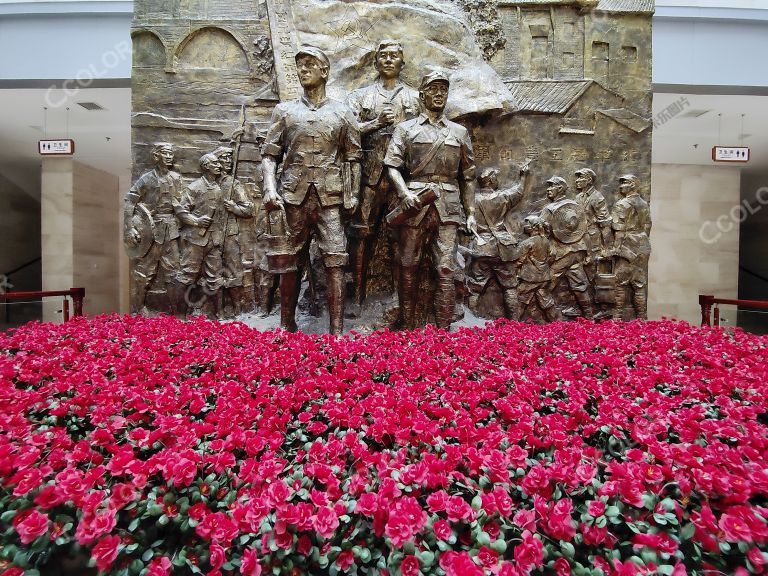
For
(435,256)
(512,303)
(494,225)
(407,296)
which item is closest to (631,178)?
(494,225)

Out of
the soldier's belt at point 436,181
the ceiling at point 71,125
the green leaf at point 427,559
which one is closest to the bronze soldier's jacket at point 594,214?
the soldier's belt at point 436,181

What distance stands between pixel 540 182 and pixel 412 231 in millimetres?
1990

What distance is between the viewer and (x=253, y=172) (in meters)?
6.09

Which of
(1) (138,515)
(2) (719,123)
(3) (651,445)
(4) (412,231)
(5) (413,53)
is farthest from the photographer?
(2) (719,123)

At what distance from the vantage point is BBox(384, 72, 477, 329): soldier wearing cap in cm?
496

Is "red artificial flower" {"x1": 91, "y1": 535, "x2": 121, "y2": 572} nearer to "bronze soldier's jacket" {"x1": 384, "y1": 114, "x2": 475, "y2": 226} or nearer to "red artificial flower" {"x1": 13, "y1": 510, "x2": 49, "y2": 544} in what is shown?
"red artificial flower" {"x1": 13, "y1": 510, "x2": 49, "y2": 544}

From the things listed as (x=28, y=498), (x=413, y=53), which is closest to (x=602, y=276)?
(x=413, y=53)

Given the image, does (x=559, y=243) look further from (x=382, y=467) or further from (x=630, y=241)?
(x=382, y=467)

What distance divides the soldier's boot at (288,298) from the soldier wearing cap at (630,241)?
11.9ft

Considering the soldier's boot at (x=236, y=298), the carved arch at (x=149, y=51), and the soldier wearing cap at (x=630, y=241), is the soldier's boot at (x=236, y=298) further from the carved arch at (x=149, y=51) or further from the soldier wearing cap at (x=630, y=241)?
the soldier wearing cap at (x=630, y=241)

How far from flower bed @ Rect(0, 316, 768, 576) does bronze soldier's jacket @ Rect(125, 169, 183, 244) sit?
2642mm

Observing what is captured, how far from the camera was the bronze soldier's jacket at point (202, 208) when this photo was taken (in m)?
6.00

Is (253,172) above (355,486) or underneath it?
above

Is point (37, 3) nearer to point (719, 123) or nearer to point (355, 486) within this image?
point (355, 486)
